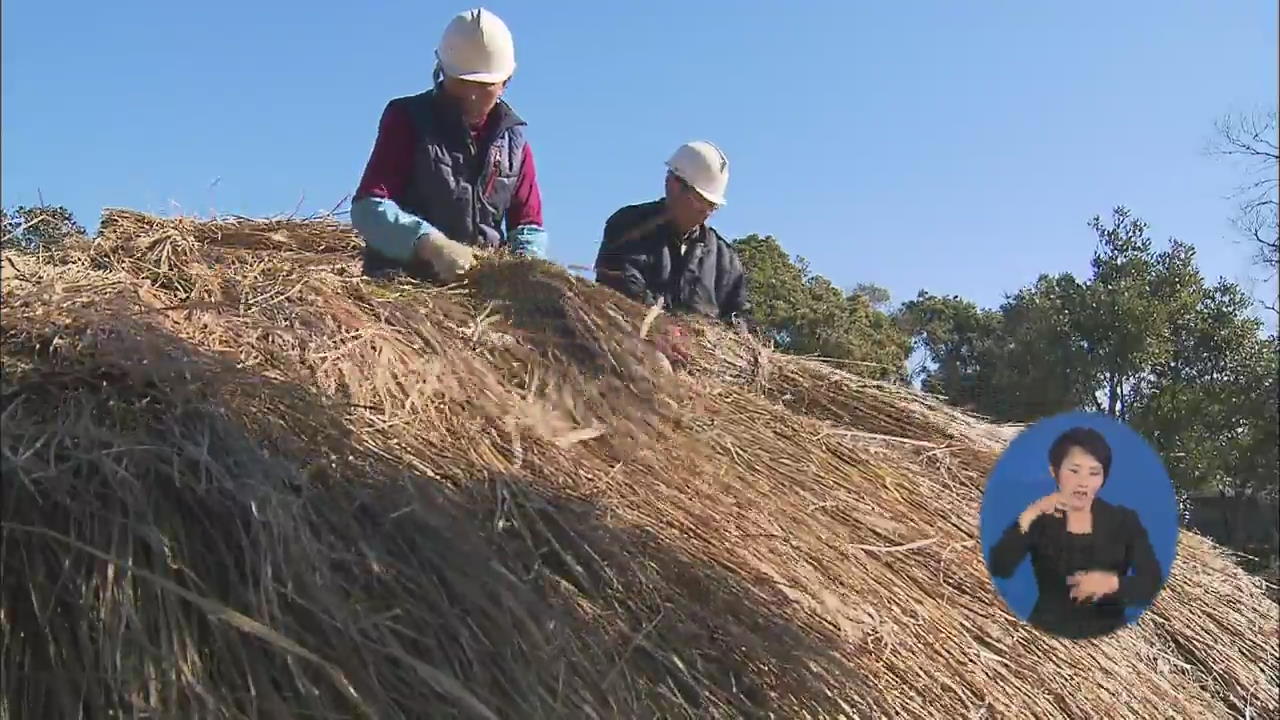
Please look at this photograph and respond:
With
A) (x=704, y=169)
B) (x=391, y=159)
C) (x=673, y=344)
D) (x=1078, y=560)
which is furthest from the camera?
(x=704, y=169)

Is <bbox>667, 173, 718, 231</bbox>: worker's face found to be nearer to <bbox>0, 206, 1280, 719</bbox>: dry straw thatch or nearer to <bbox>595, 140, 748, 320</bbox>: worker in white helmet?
<bbox>595, 140, 748, 320</bbox>: worker in white helmet

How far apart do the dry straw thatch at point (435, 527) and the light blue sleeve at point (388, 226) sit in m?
0.29

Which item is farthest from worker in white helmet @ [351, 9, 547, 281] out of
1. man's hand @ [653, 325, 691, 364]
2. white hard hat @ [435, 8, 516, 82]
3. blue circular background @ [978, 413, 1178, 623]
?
blue circular background @ [978, 413, 1178, 623]

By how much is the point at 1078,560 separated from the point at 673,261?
200 centimetres

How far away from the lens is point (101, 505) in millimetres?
1486

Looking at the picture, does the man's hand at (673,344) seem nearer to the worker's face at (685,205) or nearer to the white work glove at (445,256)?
the white work glove at (445,256)

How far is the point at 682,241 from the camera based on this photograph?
375 cm

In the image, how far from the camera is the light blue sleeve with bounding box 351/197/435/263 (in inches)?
103

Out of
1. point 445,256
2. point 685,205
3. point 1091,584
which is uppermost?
point 685,205

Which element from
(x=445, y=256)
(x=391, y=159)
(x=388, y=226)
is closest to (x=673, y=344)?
(x=445, y=256)

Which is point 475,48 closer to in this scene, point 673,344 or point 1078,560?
point 673,344

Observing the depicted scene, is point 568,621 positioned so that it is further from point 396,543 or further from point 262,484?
point 262,484

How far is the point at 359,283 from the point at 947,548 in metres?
1.39

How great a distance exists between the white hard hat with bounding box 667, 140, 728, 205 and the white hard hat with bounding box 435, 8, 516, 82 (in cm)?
90
